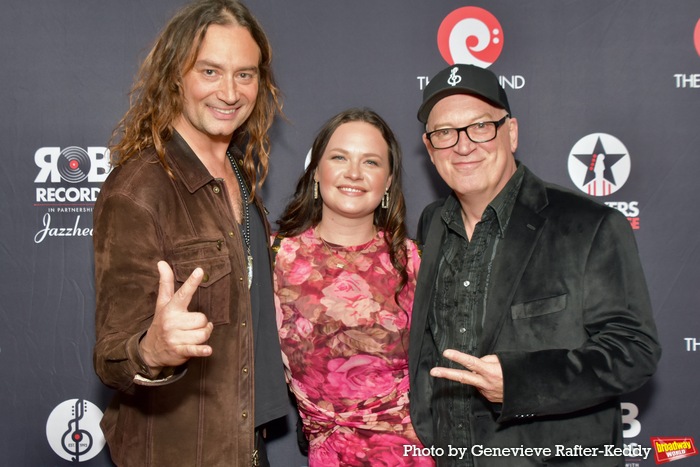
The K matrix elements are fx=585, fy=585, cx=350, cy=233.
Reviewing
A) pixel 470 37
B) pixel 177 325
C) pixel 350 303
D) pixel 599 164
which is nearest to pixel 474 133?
pixel 350 303

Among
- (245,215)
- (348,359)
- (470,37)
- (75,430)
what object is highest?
(470,37)

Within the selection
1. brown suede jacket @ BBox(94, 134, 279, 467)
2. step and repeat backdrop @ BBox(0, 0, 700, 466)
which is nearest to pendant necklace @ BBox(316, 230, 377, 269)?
brown suede jacket @ BBox(94, 134, 279, 467)

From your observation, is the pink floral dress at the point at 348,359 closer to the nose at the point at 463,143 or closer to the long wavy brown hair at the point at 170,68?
the nose at the point at 463,143

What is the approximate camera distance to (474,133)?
5.54 ft

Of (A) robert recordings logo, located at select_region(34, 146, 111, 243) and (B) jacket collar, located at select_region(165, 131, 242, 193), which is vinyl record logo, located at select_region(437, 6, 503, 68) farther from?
(A) robert recordings logo, located at select_region(34, 146, 111, 243)

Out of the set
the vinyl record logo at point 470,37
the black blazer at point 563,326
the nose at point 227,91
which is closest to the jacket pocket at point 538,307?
the black blazer at point 563,326

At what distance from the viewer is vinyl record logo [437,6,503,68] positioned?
2264 millimetres

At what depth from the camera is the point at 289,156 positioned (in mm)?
2299

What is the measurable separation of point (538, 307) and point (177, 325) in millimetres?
909

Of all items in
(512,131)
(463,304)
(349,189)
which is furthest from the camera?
(349,189)

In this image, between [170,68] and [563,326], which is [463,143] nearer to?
[563,326]

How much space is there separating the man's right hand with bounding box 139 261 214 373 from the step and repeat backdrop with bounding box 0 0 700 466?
123cm

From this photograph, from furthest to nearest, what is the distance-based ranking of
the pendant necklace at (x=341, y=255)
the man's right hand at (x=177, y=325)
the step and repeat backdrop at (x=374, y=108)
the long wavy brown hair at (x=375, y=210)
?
the step and repeat backdrop at (x=374, y=108) → the long wavy brown hair at (x=375, y=210) → the pendant necklace at (x=341, y=255) → the man's right hand at (x=177, y=325)

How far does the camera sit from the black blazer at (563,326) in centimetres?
140
